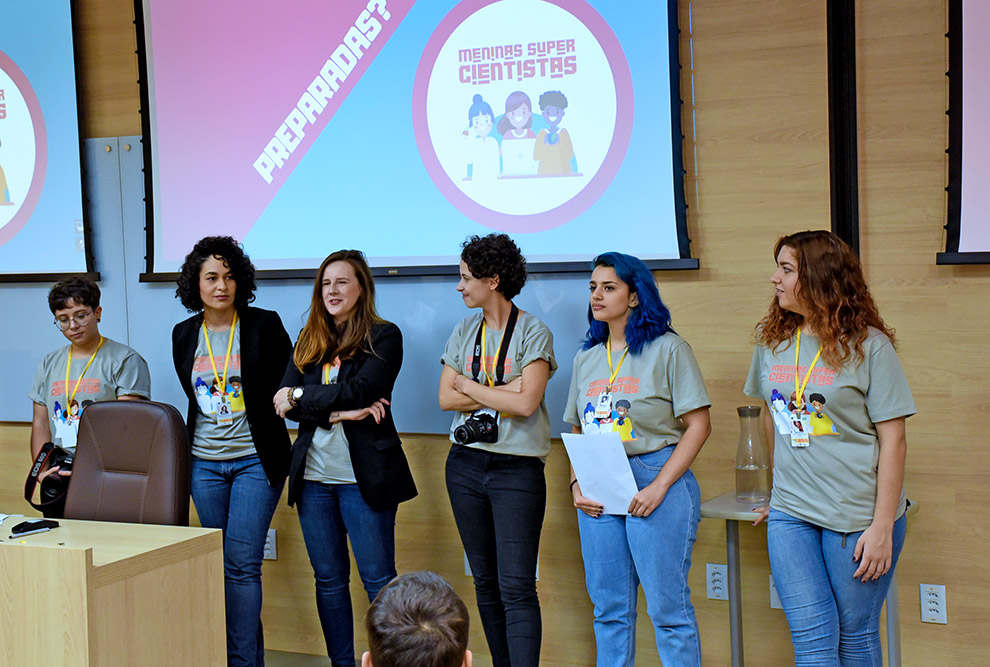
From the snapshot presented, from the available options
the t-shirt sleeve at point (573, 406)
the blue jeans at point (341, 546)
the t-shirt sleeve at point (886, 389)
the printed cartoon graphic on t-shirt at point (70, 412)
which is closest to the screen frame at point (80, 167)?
the printed cartoon graphic on t-shirt at point (70, 412)

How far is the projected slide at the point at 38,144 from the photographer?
416 cm

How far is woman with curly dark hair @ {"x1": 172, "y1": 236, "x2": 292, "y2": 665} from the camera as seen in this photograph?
3178mm

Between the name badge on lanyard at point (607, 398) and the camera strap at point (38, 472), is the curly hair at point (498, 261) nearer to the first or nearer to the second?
the name badge on lanyard at point (607, 398)

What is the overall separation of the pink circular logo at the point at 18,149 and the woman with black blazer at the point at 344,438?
193cm

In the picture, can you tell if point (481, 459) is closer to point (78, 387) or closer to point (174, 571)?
point (174, 571)

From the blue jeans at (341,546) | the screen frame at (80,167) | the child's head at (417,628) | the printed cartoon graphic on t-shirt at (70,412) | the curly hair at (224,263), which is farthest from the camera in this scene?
the screen frame at (80,167)

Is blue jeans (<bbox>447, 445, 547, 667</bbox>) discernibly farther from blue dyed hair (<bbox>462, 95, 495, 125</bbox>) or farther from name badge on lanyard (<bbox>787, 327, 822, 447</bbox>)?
blue dyed hair (<bbox>462, 95, 495, 125</bbox>)

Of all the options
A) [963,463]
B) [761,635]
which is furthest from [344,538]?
Result: [963,463]

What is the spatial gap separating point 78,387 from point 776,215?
8.67ft

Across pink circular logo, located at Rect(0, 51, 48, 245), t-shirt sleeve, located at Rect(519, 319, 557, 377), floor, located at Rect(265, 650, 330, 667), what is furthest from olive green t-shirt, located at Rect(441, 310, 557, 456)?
pink circular logo, located at Rect(0, 51, 48, 245)

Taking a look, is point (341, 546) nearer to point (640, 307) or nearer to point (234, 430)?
point (234, 430)

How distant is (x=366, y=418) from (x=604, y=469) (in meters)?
0.84

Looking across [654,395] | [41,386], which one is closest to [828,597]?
[654,395]

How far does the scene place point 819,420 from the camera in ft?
7.64
